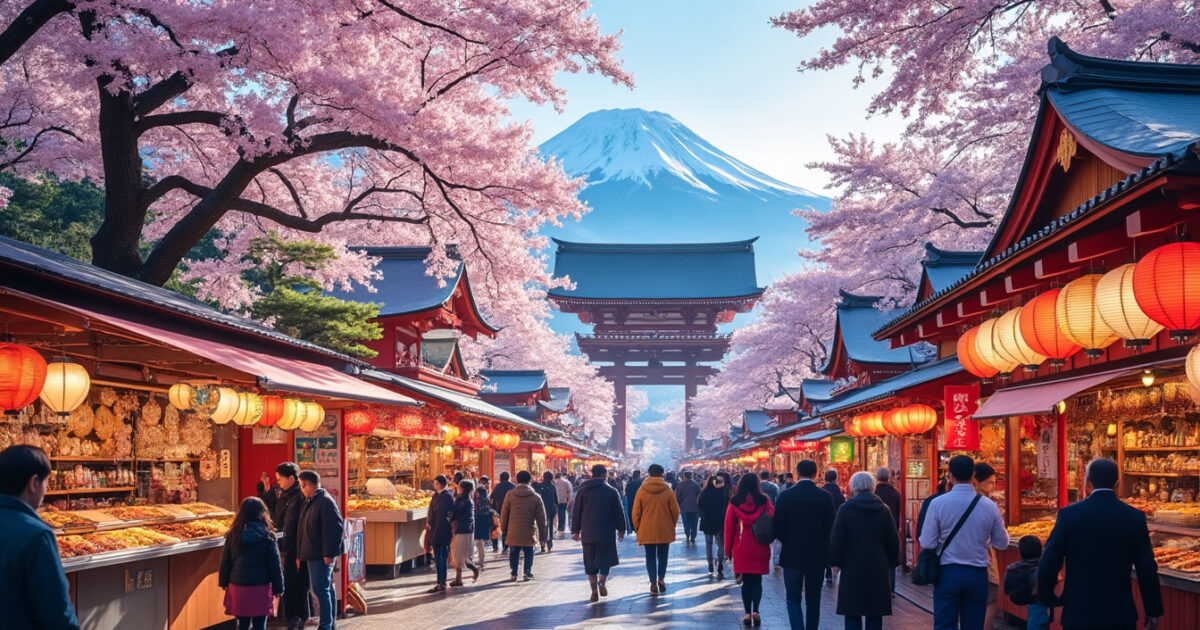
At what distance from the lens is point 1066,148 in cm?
1087

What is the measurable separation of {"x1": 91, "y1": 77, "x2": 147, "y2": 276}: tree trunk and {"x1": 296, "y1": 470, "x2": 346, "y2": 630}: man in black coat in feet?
19.6

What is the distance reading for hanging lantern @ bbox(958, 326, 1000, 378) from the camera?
10492 millimetres

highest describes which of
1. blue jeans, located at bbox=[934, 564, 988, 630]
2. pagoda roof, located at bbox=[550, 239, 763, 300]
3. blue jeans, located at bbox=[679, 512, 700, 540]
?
pagoda roof, located at bbox=[550, 239, 763, 300]

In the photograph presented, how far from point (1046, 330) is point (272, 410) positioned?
329 inches

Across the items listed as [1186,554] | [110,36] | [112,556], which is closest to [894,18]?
[1186,554]

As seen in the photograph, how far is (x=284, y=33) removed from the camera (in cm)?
1310

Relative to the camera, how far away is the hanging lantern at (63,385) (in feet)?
29.5

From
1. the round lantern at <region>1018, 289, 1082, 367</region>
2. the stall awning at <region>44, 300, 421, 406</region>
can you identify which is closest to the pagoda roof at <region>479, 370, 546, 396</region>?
the stall awning at <region>44, 300, 421, 406</region>

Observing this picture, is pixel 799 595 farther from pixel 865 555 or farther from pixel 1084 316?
pixel 1084 316

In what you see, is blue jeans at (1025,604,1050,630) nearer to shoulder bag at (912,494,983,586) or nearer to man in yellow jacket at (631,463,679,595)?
shoulder bag at (912,494,983,586)

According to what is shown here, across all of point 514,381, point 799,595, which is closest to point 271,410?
point 799,595

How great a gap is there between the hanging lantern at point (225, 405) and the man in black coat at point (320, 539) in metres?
1.15

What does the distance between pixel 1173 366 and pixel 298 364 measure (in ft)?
29.9

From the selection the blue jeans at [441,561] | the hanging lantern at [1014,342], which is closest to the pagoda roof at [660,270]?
the blue jeans at [441,561]
